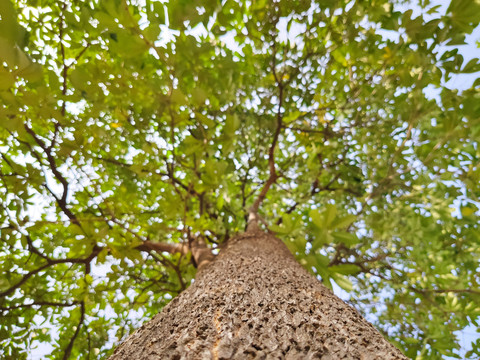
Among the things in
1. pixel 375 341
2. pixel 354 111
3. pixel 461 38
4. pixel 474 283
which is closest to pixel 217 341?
pixel 375 341

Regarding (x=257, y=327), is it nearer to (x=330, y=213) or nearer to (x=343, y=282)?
(x=330, y=213)

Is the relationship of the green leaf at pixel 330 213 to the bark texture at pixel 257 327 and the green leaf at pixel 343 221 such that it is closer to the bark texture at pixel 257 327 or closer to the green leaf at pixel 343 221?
the green leaf at pixel 343 221

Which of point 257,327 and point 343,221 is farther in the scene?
point 343,221

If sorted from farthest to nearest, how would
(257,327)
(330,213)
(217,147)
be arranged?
(217,147), (330,213), (257,327)

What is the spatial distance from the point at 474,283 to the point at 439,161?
4.57 feet

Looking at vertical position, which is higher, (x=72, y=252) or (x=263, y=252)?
(x=72, y=252)

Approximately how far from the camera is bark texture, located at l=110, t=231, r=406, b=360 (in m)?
0.63

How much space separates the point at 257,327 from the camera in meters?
0.73

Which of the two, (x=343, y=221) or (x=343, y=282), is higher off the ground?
(x=343, y=221)

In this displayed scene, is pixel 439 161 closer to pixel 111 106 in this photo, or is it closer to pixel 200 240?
pixel 200 240

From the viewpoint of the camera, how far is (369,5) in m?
1.81

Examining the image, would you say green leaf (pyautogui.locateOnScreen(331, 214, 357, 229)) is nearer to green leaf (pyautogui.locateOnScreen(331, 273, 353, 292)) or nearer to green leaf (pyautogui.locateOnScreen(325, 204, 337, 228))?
green leaf (pyautogui.locateOnScreen(325, 204, 337, 228))

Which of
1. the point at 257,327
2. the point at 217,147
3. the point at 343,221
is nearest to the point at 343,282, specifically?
the point at 343,221

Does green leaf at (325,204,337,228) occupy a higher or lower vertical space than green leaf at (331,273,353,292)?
higher
